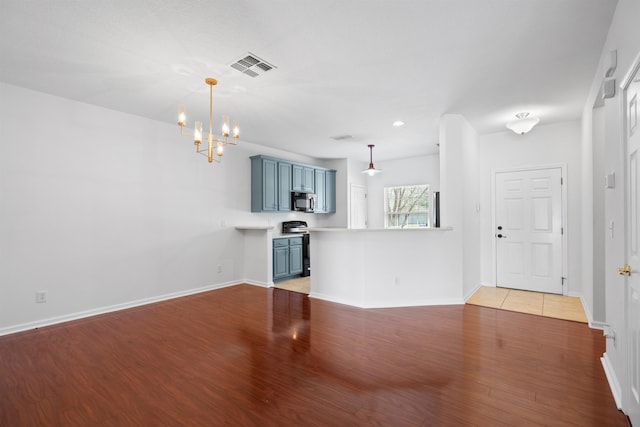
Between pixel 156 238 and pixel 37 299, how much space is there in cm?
147

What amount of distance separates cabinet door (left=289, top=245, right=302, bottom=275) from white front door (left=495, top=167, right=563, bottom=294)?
11.9ft

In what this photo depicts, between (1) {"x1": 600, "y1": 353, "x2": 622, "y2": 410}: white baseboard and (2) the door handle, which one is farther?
(1) {"x1": 600, "y1": 353, "x2": 622, "y2": 410}: white baseboard

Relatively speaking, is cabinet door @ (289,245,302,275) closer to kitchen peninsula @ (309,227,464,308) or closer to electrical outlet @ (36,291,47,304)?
kitchen peninsula @ (309,227,464,308)

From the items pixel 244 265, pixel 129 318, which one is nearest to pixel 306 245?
pixel 244 265

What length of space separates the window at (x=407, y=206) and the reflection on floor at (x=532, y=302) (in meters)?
2.58

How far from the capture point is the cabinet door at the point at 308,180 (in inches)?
270

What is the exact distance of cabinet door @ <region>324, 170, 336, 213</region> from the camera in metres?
7.49

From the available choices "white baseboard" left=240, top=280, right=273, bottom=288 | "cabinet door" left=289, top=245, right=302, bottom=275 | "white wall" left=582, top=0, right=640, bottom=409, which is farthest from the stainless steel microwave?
"white wall" left=582, top=0, right=640, bottom=409

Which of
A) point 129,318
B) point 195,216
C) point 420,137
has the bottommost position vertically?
point 129,318

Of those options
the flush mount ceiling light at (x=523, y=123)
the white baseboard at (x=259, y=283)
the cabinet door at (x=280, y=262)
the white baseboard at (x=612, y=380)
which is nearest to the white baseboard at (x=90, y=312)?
the white baseboard at (x=259, y=283)

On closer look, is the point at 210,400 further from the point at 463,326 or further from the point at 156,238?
the point at 156,238

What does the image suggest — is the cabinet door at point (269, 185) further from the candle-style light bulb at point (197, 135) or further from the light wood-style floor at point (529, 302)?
the candle-style light bulb at point (197, 135)

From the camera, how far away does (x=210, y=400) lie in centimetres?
211

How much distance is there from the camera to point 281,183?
630 cm
